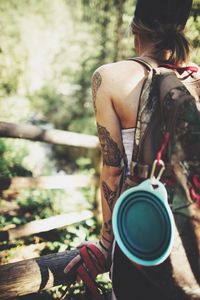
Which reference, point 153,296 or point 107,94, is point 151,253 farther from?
point 107,94

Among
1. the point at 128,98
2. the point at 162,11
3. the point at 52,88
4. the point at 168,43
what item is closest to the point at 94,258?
the point at 128,98

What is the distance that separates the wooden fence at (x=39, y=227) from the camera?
5.54ft

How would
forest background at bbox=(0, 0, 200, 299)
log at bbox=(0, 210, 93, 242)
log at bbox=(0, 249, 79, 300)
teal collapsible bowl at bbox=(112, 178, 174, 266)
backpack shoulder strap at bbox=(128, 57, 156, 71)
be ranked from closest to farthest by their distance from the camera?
1. teal collapsible bowl at bbox=(112, 178, 174, 266)
2. backpack shoulder strap at bbox=(128, 57, 156, 71)
3. log at bbox=(0, 249, 79, 300)
4. log at bbox=(0, 210, 93, 242)
5. forest background at bbox=(0, 0, 200, 299)

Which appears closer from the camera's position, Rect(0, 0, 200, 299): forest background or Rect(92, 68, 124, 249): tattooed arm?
Rect(92, 68, 124, 249): tattooed arm

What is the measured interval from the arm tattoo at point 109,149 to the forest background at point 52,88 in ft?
2.07

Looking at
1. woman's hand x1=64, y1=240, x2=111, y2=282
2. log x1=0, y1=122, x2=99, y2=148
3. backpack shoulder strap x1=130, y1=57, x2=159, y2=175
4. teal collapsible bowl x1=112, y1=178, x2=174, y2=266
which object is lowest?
log x1=0, y1=122, x2=99, y2=148

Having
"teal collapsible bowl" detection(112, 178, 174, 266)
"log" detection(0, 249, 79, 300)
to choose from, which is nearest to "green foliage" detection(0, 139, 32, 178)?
"log" detection(0, 249, 79, 300)

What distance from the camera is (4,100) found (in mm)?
8297

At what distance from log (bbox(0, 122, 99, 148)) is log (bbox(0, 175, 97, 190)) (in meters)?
0.50

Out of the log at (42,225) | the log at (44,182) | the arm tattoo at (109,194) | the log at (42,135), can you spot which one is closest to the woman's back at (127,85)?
the arm tattoo at (109,194)

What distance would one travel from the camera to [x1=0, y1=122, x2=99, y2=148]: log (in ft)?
9.76

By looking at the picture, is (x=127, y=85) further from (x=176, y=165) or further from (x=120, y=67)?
(x=176, y=165)

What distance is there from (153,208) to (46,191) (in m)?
3.46

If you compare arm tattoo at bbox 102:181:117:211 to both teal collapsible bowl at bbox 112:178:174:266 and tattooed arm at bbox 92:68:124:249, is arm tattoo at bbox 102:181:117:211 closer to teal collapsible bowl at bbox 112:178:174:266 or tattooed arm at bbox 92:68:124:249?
tattooed arm at bbox 92:68:124:249
